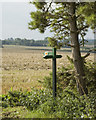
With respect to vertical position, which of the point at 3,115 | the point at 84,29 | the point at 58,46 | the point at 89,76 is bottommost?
the point at 3,115

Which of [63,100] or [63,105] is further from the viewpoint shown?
[63,100]

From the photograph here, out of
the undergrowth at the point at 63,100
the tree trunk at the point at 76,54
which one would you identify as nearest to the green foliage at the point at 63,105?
the undergrowth at the point at 63,100

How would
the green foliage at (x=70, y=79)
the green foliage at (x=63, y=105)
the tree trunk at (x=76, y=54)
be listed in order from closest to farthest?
the green foliage at (x=63, y=105), the tree trunk at (x=76, y=54), the green foliage at (x=70, y=79)

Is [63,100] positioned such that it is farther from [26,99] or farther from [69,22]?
[69,22]

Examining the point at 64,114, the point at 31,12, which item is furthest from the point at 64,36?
the point at 64,114

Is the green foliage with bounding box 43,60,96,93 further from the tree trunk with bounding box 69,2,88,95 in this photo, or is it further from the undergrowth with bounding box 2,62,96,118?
the tree trunk with bounding box 69,2,88,95

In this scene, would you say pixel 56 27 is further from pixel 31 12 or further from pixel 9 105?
pixel 9 105

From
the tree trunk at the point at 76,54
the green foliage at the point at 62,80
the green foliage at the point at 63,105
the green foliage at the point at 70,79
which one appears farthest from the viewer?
the green foliage at the point at 62,80

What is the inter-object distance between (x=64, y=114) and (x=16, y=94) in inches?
65.0

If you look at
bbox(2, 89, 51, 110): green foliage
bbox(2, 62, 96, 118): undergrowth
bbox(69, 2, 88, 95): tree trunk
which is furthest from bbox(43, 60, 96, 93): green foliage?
bbox(2, 89, 51, 110): green foliage

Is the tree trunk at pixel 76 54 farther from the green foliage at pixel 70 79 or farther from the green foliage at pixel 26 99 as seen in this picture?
the green foliage at pixel 26 99

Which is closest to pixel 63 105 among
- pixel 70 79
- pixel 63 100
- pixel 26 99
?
pixel 63 100

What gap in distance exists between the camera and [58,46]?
4.50m

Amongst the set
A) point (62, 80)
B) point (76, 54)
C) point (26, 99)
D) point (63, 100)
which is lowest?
point (26, 99)
